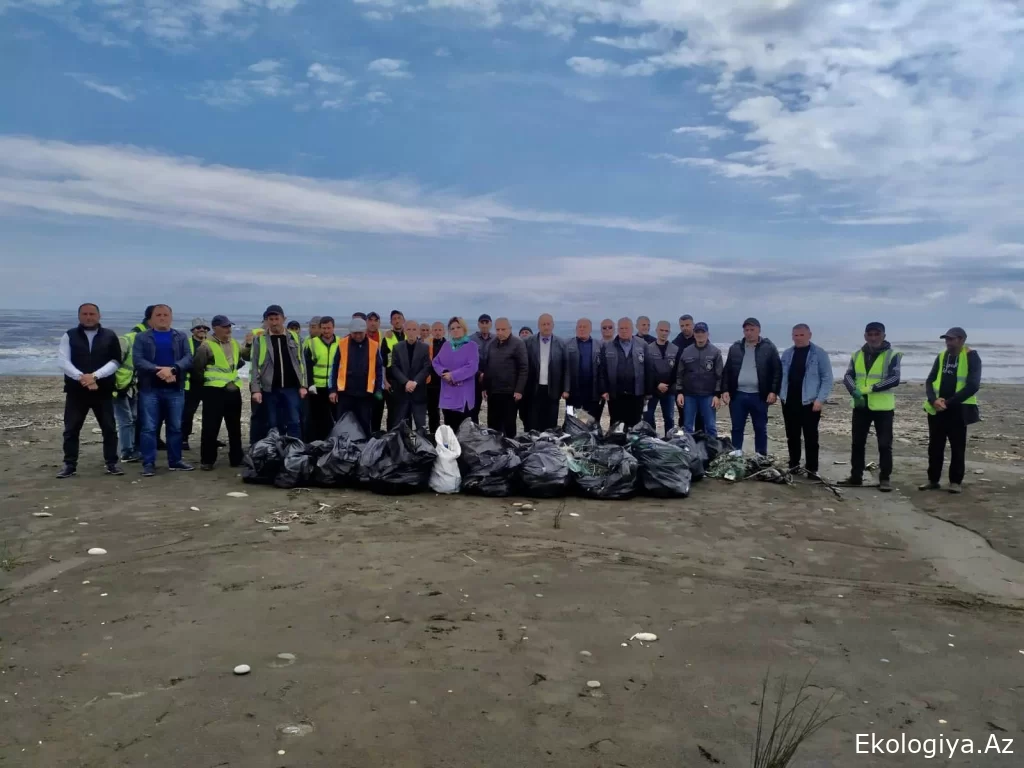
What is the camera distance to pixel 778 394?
7.61 meters

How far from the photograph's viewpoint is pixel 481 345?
8383mm

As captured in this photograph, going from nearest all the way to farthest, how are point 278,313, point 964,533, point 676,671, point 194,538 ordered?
point 676,671, point 194,538, point 964,533, point 278,313

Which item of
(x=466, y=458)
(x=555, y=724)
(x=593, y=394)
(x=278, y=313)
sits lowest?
(x=555, y=724)

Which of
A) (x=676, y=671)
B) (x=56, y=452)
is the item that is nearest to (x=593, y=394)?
(x=676, y=671)

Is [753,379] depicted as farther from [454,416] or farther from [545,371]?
[454,416]

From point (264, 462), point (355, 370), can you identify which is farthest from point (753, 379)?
point (264, 462)

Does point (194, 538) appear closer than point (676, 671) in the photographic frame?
No

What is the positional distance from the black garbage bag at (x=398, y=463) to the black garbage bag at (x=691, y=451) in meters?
2.54

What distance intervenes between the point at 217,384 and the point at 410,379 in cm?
207

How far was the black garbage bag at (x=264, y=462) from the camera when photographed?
6680 millimetres

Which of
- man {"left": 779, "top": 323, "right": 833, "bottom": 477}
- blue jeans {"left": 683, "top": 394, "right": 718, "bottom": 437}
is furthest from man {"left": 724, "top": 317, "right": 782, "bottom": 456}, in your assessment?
blue jeans {"left": 683, "top": 394, "right": 718, "bottom": 437}

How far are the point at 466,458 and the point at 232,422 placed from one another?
9.01ft

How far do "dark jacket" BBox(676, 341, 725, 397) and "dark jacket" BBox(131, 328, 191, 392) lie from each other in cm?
554

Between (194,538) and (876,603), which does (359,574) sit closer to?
(194,538)
